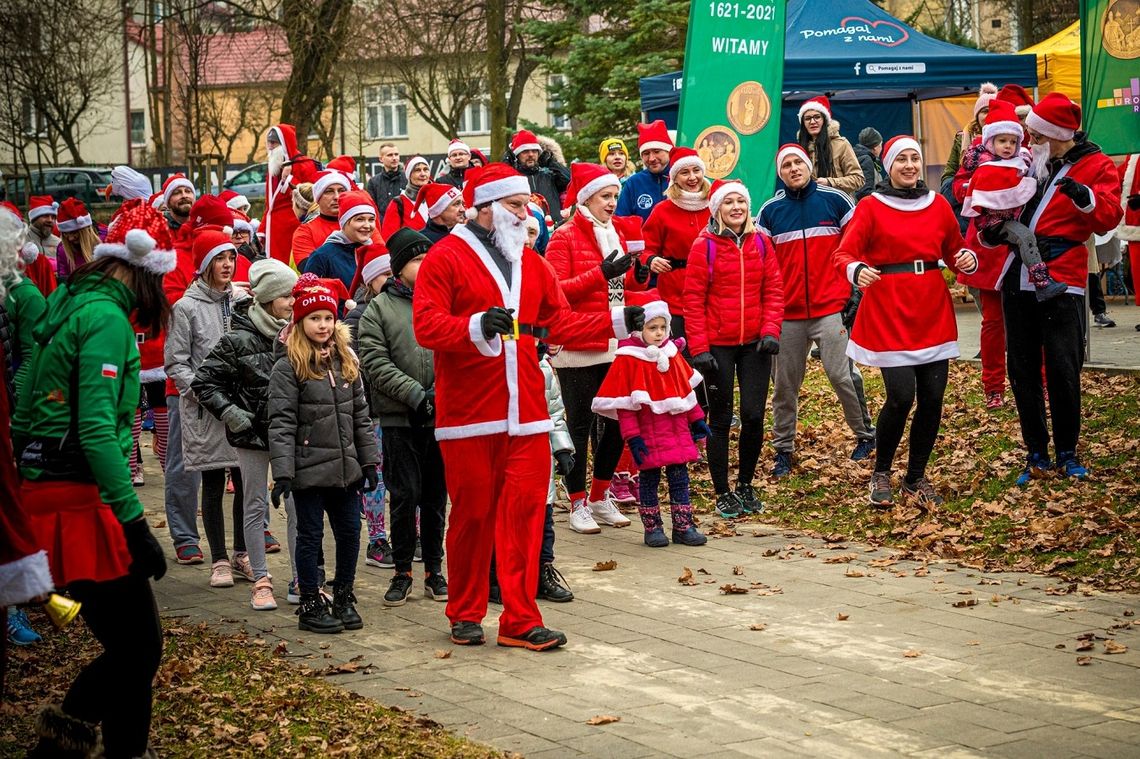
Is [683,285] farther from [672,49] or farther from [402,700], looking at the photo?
[672,49]

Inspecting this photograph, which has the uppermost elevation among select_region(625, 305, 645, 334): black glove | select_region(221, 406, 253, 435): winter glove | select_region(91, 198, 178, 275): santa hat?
select_region(91, 198, 178, 275): santa hat

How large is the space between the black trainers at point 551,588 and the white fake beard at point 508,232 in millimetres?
1885

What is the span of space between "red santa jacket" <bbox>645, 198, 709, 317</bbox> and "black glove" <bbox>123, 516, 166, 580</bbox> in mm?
6346

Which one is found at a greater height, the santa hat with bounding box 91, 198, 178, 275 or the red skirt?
the santa hat with bounding box 91, 198, 178, 275

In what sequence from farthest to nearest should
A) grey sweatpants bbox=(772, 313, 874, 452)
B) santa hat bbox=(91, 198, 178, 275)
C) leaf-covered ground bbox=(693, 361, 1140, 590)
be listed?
grey sweatpants bbox=(772, 313, 874, 452) < leaf-covered ground bbox=(693, 361, 1140, 590) < santa hat bbox=(91, 198, 178, 275)

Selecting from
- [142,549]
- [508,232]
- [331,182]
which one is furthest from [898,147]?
[142,549]

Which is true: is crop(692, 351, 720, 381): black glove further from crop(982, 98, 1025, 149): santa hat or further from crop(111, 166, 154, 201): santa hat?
crop(111, 166, 154, 201): santa hat

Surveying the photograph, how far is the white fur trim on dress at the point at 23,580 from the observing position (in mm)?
4586

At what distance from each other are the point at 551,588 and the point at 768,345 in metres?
2.73

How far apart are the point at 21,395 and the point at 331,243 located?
193 inches

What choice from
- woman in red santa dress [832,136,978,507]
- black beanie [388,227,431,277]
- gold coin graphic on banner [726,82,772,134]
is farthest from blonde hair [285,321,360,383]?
gold coin graphic on banner [726,82,772,134]

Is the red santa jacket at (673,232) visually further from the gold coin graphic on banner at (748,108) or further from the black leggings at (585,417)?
the gold coin graphic on banner at (748,108)

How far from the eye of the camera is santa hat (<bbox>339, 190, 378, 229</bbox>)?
976 cm

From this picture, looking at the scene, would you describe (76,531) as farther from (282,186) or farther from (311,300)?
(282,186)
